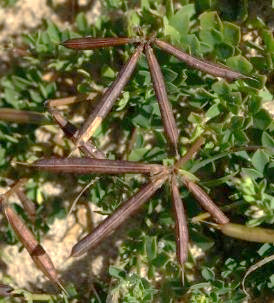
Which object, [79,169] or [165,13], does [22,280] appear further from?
[165,13]

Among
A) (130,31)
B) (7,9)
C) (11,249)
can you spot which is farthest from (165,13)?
(11,249)

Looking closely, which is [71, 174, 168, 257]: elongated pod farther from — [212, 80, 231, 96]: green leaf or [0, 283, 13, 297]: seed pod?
[0, 283, 13, 297]: seed pod

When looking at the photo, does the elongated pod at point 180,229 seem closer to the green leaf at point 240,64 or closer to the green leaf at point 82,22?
the green leaf at point 240,64

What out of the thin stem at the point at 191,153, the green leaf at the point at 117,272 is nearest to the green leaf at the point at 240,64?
the thin stem at the point at 191,153

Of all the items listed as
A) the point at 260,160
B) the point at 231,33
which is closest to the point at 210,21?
the point at 231,33

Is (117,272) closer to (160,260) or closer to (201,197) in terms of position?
(160,260)

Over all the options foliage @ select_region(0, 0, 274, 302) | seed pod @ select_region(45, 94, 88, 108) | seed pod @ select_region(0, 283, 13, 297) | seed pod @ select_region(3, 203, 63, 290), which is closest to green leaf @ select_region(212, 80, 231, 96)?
foliage @ select_region(0, 0, 274, 302)
